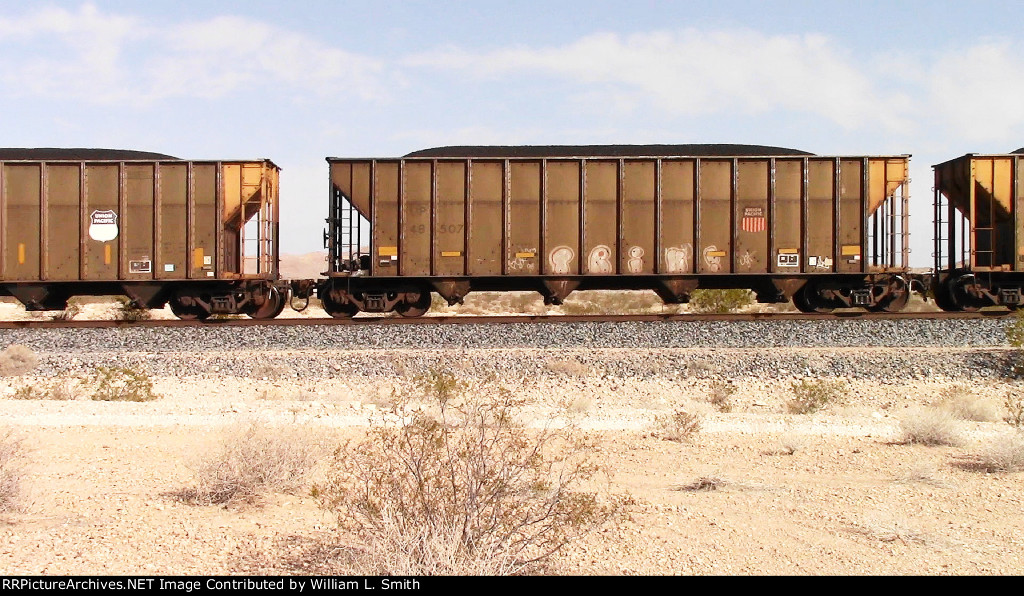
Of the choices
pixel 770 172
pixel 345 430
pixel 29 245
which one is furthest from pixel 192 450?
pixel 770 172

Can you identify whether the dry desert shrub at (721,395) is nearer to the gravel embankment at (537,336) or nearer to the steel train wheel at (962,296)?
the gravel embankment at (537,336)

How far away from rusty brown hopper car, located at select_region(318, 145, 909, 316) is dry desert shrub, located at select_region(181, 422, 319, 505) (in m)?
10.3

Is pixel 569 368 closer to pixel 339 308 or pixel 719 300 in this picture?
pixel 339 308

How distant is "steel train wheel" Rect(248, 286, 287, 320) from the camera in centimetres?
1762

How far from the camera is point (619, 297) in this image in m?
40.2

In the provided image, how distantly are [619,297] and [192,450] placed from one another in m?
33.4

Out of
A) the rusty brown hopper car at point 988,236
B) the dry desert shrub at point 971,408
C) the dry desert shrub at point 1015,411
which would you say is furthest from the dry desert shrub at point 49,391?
the rusty brown hopper car at point 988,236

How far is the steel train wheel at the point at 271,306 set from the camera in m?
17.6

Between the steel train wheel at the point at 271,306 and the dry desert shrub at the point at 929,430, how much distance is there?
12.9 metres

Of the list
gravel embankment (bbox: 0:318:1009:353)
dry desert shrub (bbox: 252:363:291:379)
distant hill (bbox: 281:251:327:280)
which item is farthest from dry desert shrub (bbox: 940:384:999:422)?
distant hill (bbox: 281:251:327:280)

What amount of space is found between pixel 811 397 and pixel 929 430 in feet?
7.11

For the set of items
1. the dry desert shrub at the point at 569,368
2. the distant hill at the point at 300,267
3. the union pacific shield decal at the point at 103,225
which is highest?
the distant hill at the point at 300,267

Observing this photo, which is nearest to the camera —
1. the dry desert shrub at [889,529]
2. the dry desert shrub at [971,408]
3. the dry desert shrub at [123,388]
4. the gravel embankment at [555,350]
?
the dry desert shrub at [889,529]

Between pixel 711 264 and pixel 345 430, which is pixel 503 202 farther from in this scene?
pixel 345 430
